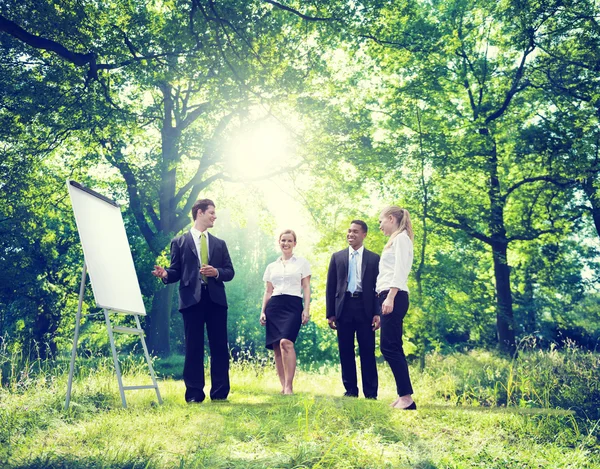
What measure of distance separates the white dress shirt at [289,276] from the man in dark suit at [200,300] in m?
0.71

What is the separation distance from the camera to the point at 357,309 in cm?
646

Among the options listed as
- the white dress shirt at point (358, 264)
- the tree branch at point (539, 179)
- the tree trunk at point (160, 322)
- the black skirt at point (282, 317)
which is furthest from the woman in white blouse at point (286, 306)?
the tree trunk at point (160, 322)

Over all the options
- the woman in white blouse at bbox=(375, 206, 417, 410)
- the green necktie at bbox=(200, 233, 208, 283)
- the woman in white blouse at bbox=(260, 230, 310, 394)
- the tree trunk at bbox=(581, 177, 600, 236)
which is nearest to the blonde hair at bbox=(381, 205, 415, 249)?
the woman in white blouse at bbox=(375, 206, 417, 410)

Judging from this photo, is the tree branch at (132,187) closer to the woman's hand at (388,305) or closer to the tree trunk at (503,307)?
the tree trunk at (503,307)

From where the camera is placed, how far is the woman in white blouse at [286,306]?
6684mm

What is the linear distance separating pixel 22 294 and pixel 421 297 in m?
17.7

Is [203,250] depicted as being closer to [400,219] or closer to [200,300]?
[200,300]

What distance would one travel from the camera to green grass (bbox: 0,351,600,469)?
3670 mm

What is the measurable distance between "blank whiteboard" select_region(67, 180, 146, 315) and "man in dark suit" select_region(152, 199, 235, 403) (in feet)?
1.66

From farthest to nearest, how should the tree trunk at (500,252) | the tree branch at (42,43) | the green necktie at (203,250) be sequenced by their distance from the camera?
the tree trunk at (500,252)
the tree branch at (42,43)
the green necktie at (203,250)

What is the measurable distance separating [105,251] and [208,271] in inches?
46.3

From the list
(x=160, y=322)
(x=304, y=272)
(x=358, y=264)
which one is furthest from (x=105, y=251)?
(x=160, y=322)

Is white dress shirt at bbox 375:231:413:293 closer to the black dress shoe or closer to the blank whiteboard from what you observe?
the black dress shoe

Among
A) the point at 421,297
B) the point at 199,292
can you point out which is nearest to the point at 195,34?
the point at 199,292
